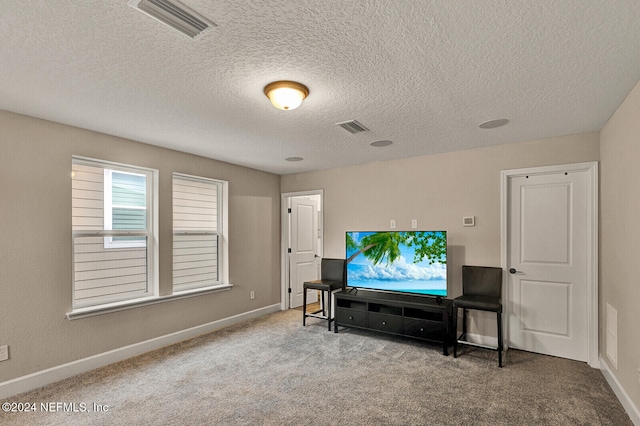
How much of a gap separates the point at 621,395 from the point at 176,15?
3922 millimetres

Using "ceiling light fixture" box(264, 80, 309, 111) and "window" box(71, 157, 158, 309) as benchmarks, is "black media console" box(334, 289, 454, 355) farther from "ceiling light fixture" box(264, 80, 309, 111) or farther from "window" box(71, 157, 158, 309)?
"ceiling light fixture" box(264, 80, 309, 111)

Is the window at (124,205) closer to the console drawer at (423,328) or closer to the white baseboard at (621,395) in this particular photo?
the console drawer at (423,328)

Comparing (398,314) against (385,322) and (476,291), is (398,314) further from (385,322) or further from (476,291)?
(476,291)

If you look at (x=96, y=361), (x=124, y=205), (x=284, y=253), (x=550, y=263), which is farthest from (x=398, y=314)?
(x=124, y=205)

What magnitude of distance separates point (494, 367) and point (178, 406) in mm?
2857

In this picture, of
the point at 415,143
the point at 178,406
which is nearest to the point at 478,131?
the point at 415,143

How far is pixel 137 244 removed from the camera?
376cm

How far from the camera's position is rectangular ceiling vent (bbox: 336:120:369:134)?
10.2 feet

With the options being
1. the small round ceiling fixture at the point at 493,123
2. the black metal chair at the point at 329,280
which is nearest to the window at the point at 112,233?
the black metal chair at the point at 329,280

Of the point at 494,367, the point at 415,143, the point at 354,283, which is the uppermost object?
the point at 415,143

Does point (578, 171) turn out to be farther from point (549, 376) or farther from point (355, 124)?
point (355, 124)

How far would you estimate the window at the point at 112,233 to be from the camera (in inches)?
129

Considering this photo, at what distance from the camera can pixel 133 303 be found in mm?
3564

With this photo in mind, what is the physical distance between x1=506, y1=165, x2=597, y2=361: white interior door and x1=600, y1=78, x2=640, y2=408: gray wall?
0.64 ft
